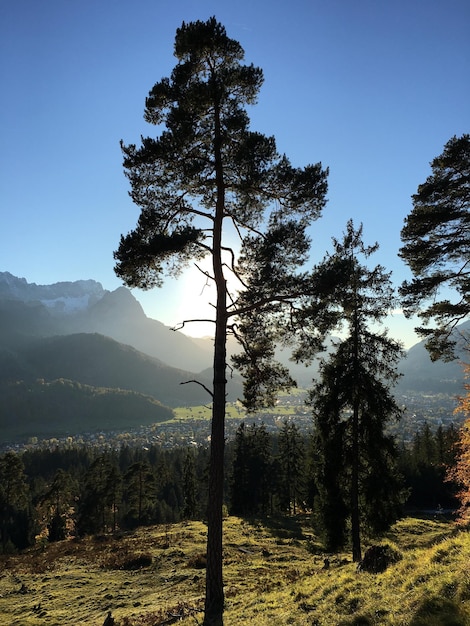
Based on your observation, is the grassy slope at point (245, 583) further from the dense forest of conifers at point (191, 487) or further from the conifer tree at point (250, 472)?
the conifer tree at point (250, 472)

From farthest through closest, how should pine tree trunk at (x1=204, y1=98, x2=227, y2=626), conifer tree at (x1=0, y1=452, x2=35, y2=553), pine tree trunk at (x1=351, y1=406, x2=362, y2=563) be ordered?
conifer tree at (x1=0, y1=452, x2=35, y2=553) → pine tree trunk at (x1=351, y1=406, x2=362, y2=563) → pine tree trunk at (x1=204, y1=98, x2=227, y2=626)

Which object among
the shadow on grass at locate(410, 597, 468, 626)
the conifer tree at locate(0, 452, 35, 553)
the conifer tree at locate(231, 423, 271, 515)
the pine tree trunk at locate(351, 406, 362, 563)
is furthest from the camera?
the conifer tree at locate(231, 423, 271, 515)

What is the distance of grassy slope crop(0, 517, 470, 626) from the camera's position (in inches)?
337

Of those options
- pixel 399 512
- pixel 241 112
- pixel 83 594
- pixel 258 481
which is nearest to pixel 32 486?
pixel 258 481

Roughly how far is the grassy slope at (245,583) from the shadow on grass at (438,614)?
0.02 m

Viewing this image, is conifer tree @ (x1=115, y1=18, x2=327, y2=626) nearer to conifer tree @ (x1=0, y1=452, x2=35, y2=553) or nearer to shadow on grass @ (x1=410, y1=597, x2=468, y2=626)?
shadow on grass @ (x1=410, y1=597, x2=468, y2=626)

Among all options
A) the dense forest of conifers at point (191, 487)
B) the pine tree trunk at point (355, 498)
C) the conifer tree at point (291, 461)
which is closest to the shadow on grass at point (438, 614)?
the pine tree trunk at point (355, 498)

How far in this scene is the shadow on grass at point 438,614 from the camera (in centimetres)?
683

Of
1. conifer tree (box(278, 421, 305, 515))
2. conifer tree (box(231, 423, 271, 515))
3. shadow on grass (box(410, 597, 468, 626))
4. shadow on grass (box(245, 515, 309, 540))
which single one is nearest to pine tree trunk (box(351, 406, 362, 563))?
shadow on grass (box(410, 597, 468, 626))

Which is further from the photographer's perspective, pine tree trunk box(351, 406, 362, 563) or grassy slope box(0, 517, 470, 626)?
pine tree trunk box(351, 406, 362, 563)

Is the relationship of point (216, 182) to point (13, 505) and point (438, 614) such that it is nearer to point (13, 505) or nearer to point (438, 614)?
point (438, 614)

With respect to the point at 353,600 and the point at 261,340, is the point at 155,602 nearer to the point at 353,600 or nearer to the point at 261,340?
the point at 353,600

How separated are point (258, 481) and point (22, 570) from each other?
4398 cm

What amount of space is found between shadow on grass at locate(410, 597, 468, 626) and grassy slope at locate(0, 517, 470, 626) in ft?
0.06
